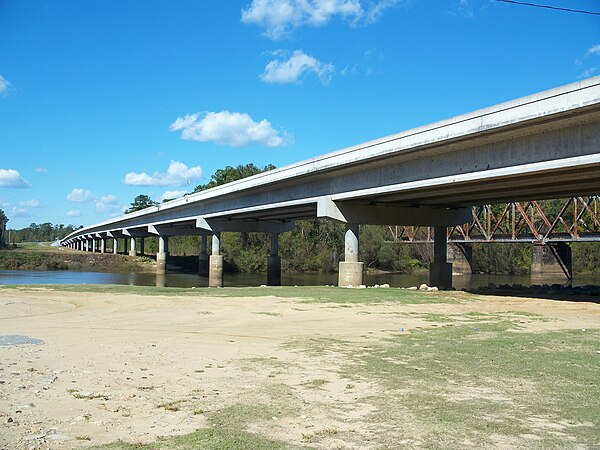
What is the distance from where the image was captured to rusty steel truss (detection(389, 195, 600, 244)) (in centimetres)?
7456

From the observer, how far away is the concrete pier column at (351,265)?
117 feet

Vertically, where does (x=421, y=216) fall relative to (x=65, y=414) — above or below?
above

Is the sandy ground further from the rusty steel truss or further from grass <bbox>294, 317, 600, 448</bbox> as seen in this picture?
the rusty steel truss

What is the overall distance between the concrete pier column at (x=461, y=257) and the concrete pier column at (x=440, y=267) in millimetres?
48765

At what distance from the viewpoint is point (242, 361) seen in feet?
36.1

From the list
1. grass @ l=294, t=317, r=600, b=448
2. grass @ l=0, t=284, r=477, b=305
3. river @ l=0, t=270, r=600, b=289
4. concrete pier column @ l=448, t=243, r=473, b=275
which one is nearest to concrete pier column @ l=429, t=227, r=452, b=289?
river @ l=0, t=270, r=600, b=289

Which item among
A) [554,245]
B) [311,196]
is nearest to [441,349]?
[311,196]

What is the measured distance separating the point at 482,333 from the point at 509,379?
20.7 feet

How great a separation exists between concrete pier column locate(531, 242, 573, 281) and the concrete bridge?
41331 millimetres

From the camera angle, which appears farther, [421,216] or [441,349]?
[421,216]

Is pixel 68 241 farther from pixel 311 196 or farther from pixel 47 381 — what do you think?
pixel 47 381

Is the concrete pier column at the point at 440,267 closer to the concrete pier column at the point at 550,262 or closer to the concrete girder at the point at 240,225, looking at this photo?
the concrete girder at the point at 240,225

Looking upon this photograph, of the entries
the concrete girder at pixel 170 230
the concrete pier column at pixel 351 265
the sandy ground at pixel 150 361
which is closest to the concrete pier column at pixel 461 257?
the concrete girder at pixel 170 230

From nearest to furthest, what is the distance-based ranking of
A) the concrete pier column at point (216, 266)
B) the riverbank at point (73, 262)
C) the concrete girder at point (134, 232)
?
the concrete pier column at point (216, 266)
the riverbank at point (73, 262)
the concrete girder at point (134, 232)
